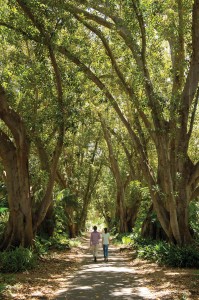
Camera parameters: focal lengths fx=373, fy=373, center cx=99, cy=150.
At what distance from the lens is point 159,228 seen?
18.0 m

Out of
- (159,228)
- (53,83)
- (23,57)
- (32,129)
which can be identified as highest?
(23,57)

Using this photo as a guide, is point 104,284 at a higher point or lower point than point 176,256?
lower

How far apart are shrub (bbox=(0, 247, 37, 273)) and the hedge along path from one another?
1.43m

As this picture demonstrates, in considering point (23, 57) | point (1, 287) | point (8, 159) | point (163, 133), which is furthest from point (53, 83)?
point (1, 287)

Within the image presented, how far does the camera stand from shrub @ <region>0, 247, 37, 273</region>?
11.1 m

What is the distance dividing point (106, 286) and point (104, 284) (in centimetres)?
31

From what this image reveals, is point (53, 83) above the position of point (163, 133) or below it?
above

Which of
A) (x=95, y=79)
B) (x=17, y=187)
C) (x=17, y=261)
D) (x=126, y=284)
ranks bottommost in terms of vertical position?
(x=126, y=284)

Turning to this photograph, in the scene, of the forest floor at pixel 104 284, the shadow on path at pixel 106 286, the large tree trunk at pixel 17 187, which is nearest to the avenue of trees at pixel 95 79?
the large tree trunk at pixel 17 187

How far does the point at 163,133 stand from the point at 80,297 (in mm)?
6907

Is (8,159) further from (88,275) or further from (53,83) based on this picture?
(88,275)

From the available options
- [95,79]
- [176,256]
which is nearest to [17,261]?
[176,256]

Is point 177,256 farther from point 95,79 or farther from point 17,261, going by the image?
point 95,79

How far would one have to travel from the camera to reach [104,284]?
9578mm
